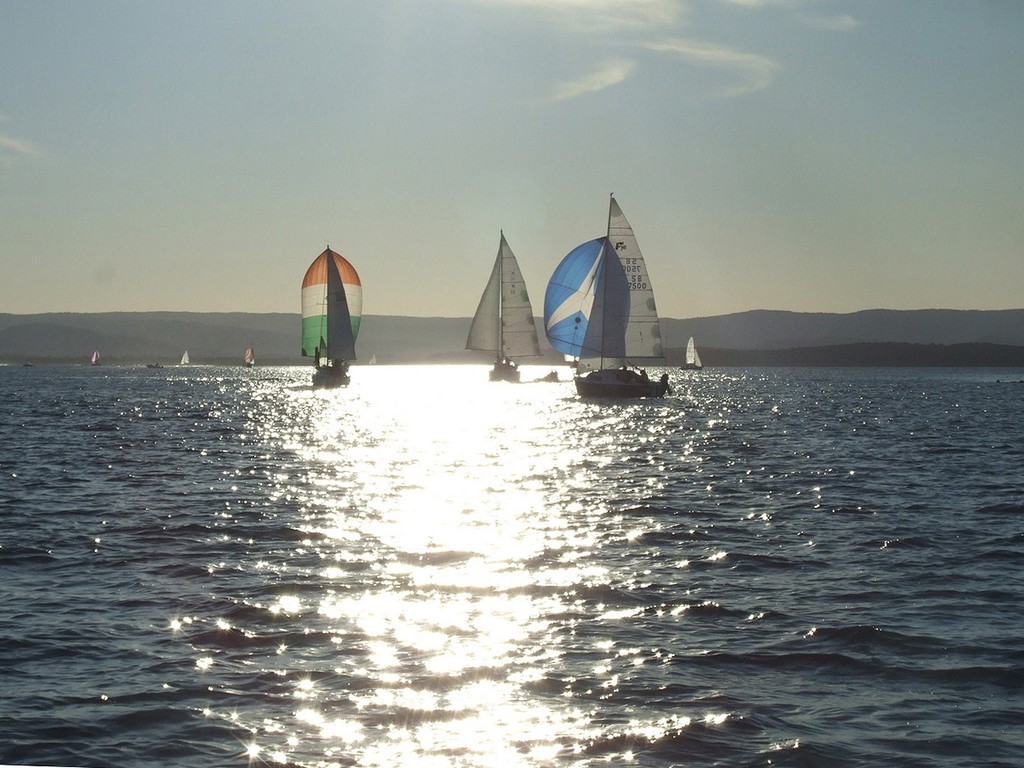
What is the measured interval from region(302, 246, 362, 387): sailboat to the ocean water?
6049 centimetres

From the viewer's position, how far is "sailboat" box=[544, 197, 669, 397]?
75.9 meters

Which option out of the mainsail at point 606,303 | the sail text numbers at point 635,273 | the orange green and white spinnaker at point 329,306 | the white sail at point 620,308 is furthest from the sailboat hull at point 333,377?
the sail text numbers at point 635,273

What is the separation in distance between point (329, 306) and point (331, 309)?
1.09ft

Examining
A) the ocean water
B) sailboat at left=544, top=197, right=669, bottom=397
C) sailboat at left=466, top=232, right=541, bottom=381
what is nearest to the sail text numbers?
sailboat at left=544, top=197, right=669, bottom=397

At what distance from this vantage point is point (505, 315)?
104 metres

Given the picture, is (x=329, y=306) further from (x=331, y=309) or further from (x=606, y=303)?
(x=606, y=303)

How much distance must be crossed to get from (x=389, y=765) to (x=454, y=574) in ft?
25.8

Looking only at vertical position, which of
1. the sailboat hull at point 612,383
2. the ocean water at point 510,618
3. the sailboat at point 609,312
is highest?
the sailboat at point 609,312

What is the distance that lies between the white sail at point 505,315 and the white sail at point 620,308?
81.3 ft

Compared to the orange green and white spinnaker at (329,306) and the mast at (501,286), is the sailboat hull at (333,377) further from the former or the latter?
the mast at (501,286)

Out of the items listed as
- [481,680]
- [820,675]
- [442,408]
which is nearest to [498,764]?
[481,680]

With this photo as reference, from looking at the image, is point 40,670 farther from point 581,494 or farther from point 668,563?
point 581,494

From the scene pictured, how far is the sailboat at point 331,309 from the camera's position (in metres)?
94.0

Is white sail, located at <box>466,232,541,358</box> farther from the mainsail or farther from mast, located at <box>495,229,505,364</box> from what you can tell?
the mainsail
